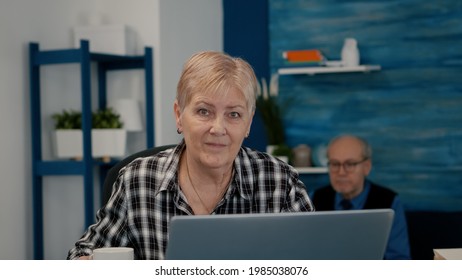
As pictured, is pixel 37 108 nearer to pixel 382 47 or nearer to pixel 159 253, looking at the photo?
pixel 382 47

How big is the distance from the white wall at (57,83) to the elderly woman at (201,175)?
2143 mm

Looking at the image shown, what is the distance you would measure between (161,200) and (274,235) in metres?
0.78

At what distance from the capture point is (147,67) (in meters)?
4.35

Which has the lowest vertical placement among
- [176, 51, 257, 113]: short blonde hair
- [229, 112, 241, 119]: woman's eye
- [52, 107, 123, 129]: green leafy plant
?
[52, 107, 123, 129]: green leafy plant

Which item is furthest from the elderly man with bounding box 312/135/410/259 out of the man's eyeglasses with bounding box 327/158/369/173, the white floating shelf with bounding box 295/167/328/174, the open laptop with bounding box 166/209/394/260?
the open laptop with bounding box 166/209/394/260

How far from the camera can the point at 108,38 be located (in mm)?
4438

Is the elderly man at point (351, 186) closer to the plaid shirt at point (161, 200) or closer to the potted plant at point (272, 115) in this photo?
the potted plant at point (272, 115)

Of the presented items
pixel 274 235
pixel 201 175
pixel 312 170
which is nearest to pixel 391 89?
pixel 312 170

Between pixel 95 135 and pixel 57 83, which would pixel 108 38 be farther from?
pixel 95 135

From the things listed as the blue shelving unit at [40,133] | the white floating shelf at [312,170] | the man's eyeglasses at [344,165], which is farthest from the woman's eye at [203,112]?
the white floating shelf at [312,170]

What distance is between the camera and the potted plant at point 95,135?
4.22 meters

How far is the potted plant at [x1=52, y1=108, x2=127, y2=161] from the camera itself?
422 centimetres

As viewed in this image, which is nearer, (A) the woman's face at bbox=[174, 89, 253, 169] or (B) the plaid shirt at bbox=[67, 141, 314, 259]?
(A) the woman's face at bbox=[174, 89, 253, 169]

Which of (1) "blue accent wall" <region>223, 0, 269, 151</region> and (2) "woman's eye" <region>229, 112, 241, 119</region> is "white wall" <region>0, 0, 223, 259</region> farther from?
(2) "woman's eye" <region>229, 112, 241, 119</region>
